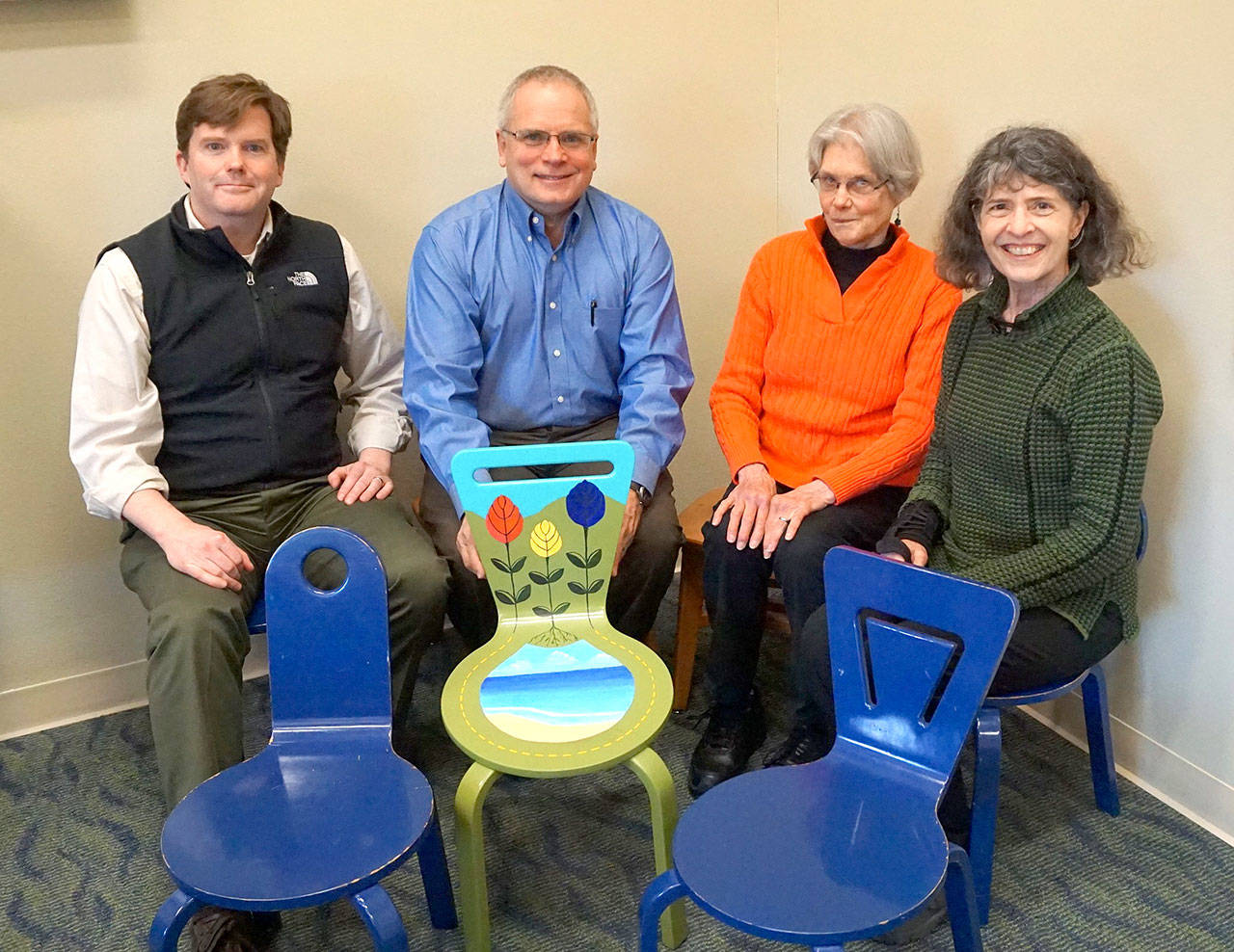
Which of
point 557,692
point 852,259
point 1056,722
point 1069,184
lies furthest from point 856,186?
point 1056,722

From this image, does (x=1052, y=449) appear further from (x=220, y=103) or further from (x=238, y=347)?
(x=220, y=103)

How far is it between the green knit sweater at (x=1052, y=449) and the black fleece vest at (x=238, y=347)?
4.18 feet

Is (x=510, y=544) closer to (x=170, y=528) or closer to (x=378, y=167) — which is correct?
(x=170, y=528)

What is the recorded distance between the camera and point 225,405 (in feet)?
7.00

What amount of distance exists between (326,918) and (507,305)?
1220mm

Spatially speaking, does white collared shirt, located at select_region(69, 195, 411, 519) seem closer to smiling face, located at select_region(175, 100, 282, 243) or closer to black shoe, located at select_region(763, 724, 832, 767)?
smiling face, located at select_region(175, 100, 282, 243)

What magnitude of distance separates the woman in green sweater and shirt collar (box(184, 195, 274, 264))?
1.31 meters

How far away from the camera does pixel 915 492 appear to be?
1.95 metres

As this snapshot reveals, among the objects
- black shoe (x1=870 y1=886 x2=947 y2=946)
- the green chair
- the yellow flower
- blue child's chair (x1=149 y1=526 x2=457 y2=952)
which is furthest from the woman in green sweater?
blue child's chair (x1=149 y1=526 x2=457 y2=952)

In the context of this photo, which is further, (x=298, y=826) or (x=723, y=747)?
(x=723, y=747)

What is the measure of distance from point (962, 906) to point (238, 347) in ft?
5.35

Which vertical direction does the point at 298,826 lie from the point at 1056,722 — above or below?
above

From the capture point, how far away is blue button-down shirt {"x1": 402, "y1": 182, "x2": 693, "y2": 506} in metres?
2.21

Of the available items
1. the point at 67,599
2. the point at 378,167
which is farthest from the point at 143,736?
the point at 378,167
